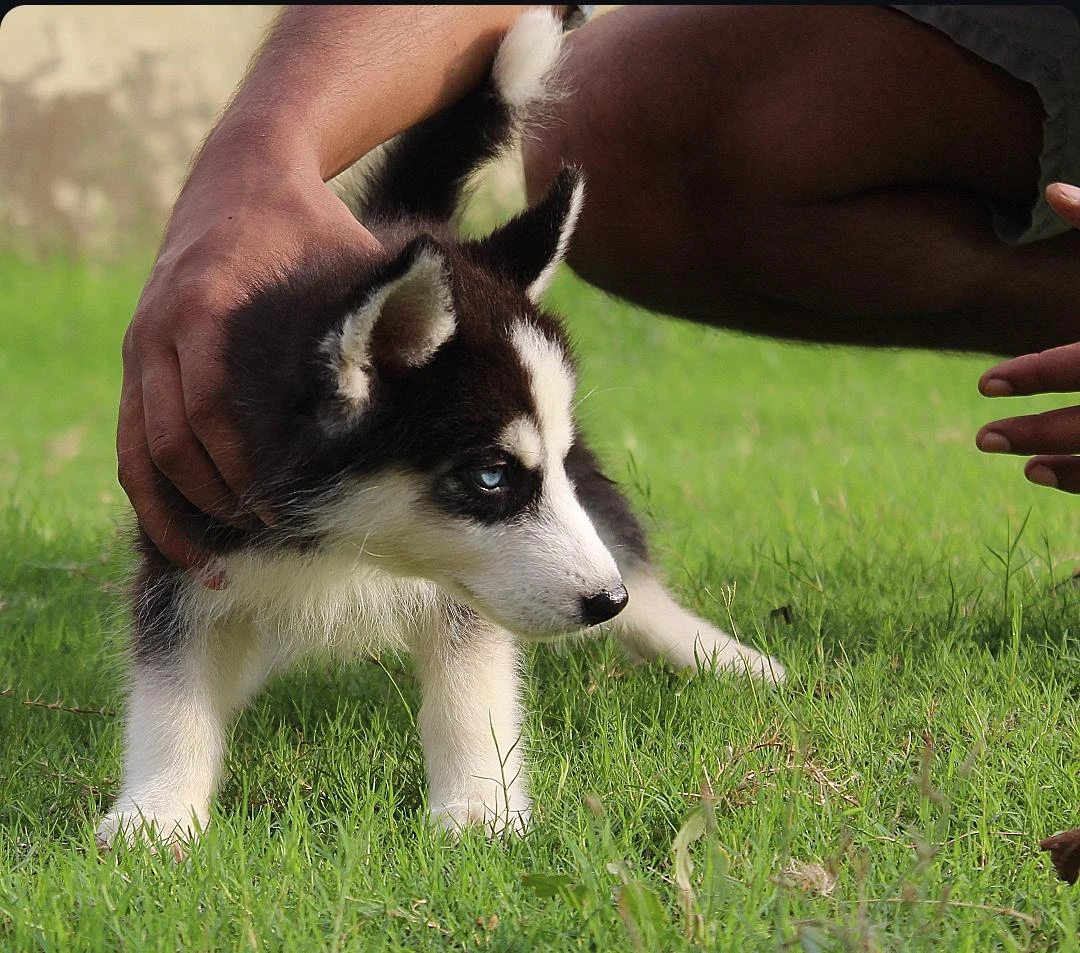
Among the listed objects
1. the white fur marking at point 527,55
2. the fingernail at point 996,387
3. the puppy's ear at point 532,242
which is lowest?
the fingernail at point 996,387

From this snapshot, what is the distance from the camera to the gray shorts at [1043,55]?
2928 millimetres

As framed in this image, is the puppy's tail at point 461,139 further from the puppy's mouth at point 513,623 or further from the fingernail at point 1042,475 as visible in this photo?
the fingernail at point 1042,475

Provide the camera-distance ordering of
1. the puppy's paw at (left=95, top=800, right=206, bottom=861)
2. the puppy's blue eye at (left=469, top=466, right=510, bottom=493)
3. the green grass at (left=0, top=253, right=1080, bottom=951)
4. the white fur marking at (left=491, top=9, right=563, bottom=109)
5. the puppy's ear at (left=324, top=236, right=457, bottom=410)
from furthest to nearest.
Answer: the white fur marking at (left=491, top=9, right=563, bottom=109) < the puppy's blue eye at (left=469, top=466, right=510, bottom=493) < the puppy's paw at (left=95, top=800, right=206, bottom=861) < the puppy's ear at (left=324, top=236, right=457, bottom=410) < the green grass at (left=0, top=253, right=1080, bottom=951)

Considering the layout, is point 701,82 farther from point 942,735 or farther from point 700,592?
point 942,735

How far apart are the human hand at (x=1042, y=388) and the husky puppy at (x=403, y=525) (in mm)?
668

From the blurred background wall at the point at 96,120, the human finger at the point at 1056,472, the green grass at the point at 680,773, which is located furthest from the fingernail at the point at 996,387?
the blurred background wall at the point at 96,120

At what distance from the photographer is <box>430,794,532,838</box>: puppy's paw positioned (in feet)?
7.02

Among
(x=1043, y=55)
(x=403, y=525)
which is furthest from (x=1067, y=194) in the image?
(x=403, y=525)

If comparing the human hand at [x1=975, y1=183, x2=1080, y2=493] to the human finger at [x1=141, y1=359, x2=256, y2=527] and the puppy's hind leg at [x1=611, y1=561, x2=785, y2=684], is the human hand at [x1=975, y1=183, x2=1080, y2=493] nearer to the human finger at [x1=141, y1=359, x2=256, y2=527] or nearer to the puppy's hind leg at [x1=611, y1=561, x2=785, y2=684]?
the puppy's hind leg at [x1=611, y1=561, x2=785, y2=684]

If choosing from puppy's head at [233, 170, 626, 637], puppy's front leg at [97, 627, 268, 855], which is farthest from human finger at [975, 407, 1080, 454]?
puppy's front leg at [97, 627, 268, 855]

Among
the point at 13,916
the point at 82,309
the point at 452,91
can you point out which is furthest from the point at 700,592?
the point at 82,309

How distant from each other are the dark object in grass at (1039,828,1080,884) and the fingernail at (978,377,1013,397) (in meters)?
0.82

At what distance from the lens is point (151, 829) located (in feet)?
6.84

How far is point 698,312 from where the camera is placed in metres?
3.84
